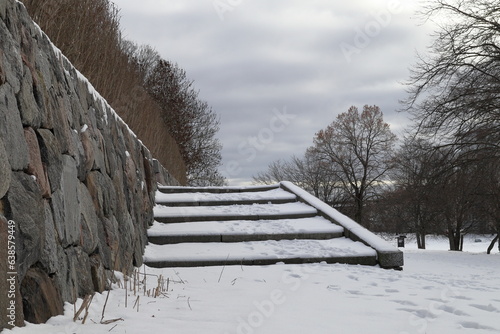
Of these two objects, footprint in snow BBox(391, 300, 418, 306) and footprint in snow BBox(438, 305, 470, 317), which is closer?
footprint in snow BBox(438, 305, 470, 317)

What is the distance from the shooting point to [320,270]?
4.48 meters

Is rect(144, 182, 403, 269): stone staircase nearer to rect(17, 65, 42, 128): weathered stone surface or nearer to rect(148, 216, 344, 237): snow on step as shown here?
rect(148, 216, 344, 237): snow on step

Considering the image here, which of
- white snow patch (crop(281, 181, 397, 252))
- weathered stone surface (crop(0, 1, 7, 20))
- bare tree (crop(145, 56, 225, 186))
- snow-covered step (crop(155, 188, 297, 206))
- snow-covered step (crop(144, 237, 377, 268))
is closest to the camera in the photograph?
weathered stone surface (crop(0, 1, 7, 20))

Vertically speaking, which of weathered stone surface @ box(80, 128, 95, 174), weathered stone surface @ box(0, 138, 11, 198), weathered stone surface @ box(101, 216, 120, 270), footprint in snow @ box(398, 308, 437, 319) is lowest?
footprint in snow @ box(398, 308, 437, 319)

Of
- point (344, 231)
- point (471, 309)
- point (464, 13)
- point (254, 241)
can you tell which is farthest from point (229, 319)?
point (464, 13)

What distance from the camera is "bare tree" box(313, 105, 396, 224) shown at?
1038 inches

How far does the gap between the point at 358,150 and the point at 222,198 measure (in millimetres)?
20615

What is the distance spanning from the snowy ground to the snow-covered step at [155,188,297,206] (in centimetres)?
293

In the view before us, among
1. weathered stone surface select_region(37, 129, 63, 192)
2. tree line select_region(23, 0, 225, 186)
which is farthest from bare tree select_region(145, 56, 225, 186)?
weathered stone surface select_region(37, 129, 63, 192)

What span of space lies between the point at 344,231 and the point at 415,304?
2744 millimetres

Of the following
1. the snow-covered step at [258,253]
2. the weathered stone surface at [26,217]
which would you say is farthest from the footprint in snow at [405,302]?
the weathered stone surface at [26,217]

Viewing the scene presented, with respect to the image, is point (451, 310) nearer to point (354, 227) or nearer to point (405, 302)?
point (405, 302)

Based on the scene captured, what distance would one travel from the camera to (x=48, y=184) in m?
2.38

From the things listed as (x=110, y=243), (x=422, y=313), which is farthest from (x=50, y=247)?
(x=422, y=313)
